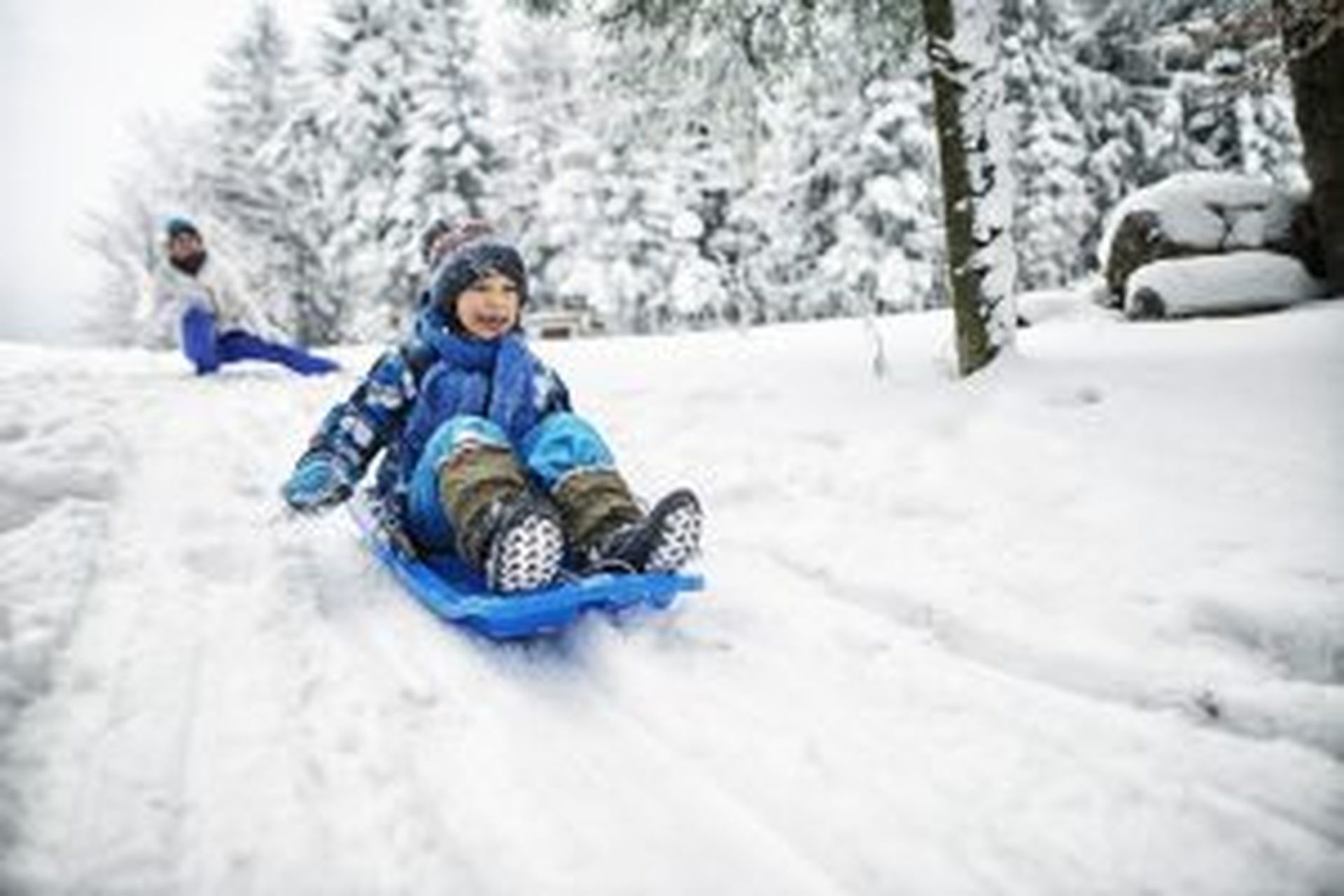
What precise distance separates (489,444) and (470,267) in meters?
0.89

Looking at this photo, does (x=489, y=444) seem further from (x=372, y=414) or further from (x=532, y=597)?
(x=372, y=414)

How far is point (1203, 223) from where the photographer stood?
788cm

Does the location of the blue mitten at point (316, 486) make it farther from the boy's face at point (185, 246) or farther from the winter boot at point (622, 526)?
the boy's face at point (185, 246)

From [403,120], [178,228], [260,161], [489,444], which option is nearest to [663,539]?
[489,444]

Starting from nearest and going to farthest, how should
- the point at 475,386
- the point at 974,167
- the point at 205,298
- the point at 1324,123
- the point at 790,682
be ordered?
the point at 790,682 → the point at 475,386 → the point at 974,167 → the point at 1324,123 → the point at 205,298

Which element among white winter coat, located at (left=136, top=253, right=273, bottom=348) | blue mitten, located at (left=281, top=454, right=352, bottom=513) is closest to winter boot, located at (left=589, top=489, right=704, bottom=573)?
blue mitten, located at (left=281, top=454, right=352, bottom=513)

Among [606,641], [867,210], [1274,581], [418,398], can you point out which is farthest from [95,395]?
[867,210]

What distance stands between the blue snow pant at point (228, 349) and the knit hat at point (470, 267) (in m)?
6.24

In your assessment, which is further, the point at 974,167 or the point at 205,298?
the point at 205,298

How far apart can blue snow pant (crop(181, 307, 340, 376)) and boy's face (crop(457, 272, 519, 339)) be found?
6.37 metres

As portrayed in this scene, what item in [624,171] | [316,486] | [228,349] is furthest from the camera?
[624,171]

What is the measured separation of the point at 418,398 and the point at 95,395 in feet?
16.0

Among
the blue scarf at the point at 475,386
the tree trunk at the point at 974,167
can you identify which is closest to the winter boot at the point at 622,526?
the blue scarf at the point at 475,386

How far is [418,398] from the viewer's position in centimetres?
411
